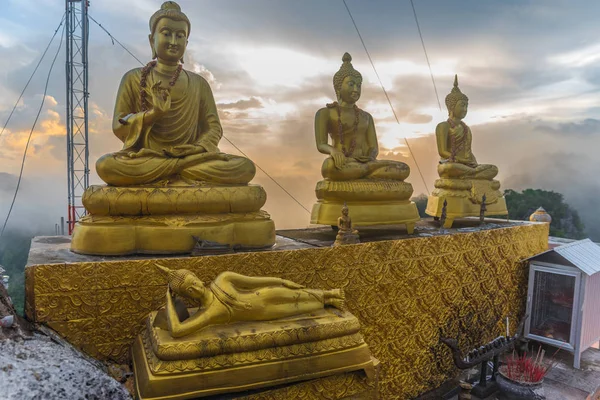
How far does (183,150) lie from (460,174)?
12.7 feet

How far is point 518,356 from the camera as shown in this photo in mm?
5375

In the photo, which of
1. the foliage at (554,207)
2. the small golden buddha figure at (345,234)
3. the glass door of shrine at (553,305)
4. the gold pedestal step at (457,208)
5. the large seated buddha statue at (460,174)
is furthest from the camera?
the foliage at (554,207)

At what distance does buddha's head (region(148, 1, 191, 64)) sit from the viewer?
3.61m

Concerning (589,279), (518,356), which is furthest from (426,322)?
(589,279)

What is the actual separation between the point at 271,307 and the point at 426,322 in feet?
7.80

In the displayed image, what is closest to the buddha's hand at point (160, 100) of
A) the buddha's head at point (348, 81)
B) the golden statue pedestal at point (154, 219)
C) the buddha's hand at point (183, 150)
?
the buddha's hand at point (183, 150)

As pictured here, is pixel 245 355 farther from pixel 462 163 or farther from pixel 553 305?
pixel 553 305

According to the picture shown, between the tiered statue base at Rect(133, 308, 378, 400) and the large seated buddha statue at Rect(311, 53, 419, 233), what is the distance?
83.1 inches

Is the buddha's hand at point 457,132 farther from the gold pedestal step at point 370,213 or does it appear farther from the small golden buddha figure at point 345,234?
the small golden buddha figure at point 345,234

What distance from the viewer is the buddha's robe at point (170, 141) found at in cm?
341

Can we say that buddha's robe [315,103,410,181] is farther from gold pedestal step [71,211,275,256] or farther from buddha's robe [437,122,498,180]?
gold pedestal step [71,211,275,256]

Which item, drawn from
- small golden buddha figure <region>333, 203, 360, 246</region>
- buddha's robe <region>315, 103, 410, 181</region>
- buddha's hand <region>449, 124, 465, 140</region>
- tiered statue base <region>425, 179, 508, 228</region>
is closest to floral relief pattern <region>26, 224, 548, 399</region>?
small golden buddha figure <region>333, 203, 360, 246</region>

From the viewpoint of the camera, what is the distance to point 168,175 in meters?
3.54

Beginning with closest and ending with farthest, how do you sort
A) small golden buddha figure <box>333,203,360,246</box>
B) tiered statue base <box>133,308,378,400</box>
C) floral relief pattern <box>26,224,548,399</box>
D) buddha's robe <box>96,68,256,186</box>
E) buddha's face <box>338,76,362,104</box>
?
1. tiered statue base <box>133,308,378,400</box>
2. floral relief pattern <box>26,224,548,399</box>
3. buddha's robe <box>96,68,256,186</box>
4. small golden buddha figure <box>333,203,360,246</box>
5. buddha's face <box>338,76,362,104</box>
